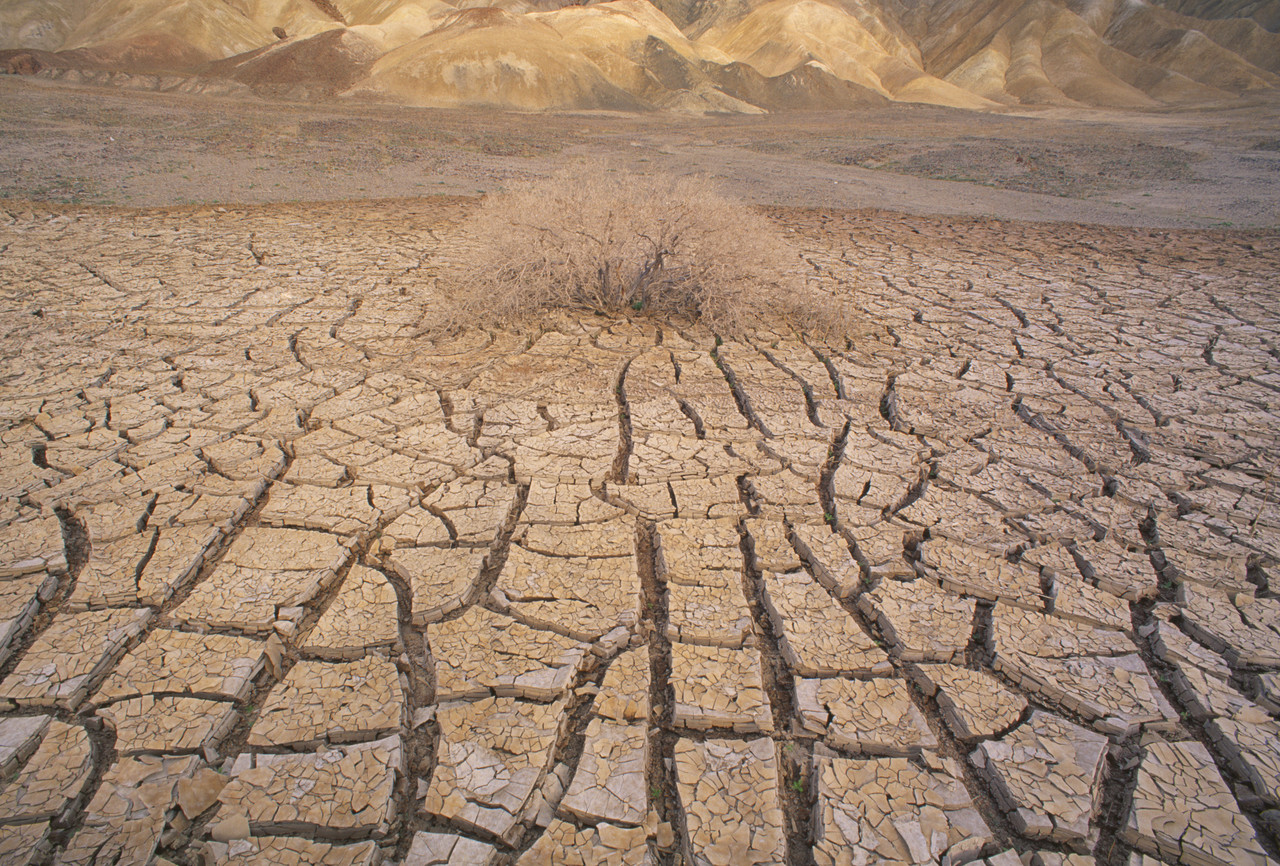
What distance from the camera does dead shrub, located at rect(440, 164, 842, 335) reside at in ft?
13.4

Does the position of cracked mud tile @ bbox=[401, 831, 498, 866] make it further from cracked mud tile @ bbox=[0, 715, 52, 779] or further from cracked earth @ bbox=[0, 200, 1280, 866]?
cracked mud tile @ bbox=[0, 715, 52, 779]

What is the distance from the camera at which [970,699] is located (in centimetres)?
173

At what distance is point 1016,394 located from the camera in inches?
137

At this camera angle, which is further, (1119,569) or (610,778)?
(1119,569)

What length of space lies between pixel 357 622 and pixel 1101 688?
2.07 meters

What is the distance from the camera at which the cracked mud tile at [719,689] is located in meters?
1.64

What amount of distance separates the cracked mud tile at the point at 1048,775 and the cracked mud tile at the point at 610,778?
81 centimetres

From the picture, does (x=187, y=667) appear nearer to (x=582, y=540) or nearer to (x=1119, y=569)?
(x=582, y=540)

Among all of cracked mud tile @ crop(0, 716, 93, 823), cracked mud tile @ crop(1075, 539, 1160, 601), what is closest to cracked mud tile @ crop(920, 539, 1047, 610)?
cracked mud tile @ crop(1075, 539, 1160, 601)

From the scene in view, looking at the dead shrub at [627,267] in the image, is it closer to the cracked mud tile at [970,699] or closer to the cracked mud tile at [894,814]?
the cracked mud tile at [970,699]

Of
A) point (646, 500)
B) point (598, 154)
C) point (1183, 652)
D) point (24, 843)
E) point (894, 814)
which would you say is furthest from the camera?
point (598, 154)

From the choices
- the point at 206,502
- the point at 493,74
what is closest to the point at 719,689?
the point at 206,502

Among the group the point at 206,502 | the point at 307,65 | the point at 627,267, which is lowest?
the point at 206,502

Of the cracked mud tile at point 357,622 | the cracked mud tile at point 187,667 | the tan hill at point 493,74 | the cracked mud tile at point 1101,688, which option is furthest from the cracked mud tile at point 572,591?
the tan hill at point 493,74
